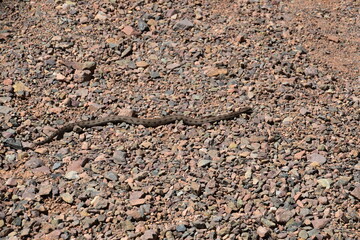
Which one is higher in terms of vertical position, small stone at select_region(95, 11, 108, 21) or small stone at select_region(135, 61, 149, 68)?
small stone at select_region(95, 11, 108, 21)

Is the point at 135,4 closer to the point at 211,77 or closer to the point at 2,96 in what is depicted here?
the point at 211,77

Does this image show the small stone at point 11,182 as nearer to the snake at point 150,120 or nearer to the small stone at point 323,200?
the snake at point 150,120

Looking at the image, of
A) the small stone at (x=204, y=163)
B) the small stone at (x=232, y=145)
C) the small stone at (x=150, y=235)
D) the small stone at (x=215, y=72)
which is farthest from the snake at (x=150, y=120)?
the small stone at (x=150, y=235)

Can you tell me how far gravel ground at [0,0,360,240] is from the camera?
6.36 metres

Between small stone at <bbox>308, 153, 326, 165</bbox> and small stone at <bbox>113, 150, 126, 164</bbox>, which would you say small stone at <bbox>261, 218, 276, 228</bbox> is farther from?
small stone at <bbox>113, 150, 126, 164</bbox>

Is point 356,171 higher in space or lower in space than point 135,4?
lower

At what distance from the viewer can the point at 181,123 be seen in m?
7.80

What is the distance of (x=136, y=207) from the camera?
253 inches

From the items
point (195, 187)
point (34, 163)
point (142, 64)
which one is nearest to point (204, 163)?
point (195, 187)

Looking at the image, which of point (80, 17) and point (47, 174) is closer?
point (47, 174)

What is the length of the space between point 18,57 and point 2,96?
0.99 m

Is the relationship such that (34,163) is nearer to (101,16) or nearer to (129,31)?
(129,31)

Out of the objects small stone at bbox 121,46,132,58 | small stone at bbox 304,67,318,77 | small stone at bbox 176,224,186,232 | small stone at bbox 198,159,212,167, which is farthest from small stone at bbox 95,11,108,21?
small stone at bbox 176,224,186,232

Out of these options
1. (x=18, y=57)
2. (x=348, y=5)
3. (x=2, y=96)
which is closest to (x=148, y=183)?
(x=2, y=96)
